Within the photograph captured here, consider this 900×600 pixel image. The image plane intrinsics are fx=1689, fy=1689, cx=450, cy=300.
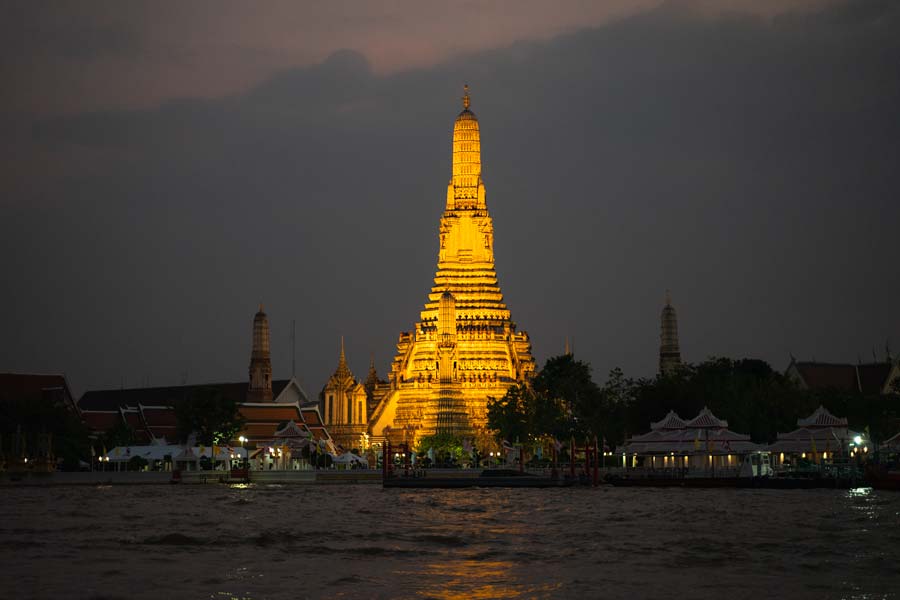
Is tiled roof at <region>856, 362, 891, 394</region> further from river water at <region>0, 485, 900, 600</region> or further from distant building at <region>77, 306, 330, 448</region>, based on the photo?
river water at <region>0, 485, 900, 600</region>

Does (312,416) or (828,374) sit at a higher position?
(828,374)

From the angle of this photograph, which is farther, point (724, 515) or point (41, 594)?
point (724, 515)

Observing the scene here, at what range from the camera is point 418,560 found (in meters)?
46.3

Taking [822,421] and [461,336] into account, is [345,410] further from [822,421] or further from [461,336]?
[822,421]

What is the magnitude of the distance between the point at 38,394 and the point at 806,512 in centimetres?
7790

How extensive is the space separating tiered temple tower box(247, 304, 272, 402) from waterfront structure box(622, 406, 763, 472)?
51.4m

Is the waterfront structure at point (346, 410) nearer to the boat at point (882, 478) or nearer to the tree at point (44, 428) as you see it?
the tree at point (44, 428)

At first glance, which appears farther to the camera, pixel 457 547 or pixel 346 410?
pixel 346 410

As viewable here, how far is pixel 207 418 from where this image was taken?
120m

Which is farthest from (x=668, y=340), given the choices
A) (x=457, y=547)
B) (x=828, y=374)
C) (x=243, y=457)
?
(x=457, y=547)

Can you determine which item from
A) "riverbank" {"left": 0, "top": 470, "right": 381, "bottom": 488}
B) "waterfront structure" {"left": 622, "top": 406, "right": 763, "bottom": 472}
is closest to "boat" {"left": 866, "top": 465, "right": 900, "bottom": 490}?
"waterfront structure" {"left": 622, "top": 406, "right": 763, "bottom": 472}

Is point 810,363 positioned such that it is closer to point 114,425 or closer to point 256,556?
point 114,425

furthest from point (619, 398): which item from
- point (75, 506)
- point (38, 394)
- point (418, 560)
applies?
point (418, 560)

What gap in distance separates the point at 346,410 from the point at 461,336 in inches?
482
